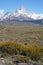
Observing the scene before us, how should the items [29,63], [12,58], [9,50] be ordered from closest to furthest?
[29,63]
[12,58]
[9,50]

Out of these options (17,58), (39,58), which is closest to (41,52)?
(39,58)

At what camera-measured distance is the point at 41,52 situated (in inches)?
458

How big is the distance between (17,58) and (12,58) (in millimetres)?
393

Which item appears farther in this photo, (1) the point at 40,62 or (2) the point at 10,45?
(2) the point at 10,45

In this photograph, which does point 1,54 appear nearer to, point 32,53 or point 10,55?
point 10,55

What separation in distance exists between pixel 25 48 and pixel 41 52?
3.12 feet

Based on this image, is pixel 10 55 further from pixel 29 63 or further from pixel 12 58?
pixel 29 63

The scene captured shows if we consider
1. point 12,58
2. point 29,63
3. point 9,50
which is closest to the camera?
point 29,63

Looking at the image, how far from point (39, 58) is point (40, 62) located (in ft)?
1.97

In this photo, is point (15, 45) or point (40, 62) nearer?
point (40, 62)

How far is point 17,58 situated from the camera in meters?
10.9

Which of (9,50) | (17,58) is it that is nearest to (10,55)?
(9,50)

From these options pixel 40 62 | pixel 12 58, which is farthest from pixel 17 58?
pixel 40 62

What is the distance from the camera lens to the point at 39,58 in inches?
447
